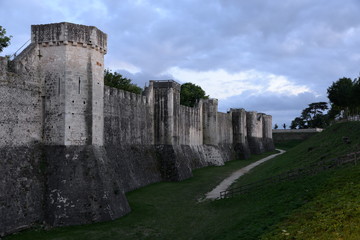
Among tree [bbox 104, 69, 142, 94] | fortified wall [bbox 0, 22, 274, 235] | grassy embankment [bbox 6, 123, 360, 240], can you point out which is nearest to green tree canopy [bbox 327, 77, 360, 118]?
tree [bbox 104, 69, 142, 94]

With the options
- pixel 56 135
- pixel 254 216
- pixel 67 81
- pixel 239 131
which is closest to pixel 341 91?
pixel 239 131

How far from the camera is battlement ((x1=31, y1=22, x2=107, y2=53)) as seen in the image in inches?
931

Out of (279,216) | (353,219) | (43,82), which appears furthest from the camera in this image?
(43,82)

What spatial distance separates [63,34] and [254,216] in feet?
51.0

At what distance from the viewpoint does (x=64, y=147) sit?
23.0 m

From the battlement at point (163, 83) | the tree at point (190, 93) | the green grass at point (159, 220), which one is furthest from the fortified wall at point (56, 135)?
the tree at point (190, 93)

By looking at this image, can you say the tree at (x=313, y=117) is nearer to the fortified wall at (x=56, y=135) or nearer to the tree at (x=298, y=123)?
the tree at (x=298, y=123)

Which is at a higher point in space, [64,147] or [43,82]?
[43,82]

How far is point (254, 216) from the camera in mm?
20703

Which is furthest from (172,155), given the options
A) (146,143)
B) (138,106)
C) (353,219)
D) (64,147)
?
(353,219)

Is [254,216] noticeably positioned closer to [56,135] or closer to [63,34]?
[56,135]

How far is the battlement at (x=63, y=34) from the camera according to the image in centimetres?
2364

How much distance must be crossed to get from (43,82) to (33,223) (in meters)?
8.46

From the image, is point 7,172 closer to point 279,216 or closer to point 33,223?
point 33,223
